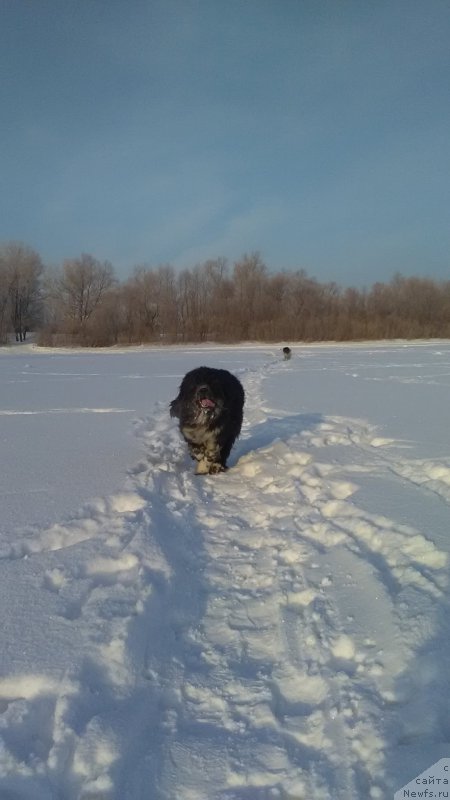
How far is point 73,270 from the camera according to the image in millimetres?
61531

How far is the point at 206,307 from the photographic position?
55.9 meters

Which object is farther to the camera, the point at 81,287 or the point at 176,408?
the point at 81,287

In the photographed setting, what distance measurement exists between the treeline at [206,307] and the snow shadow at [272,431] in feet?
138

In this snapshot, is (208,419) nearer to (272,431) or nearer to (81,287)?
(272,431)

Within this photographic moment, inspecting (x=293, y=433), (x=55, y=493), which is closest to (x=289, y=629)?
(x=55, y=493)

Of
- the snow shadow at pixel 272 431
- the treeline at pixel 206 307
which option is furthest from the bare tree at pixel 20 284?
the snow shadow at pixel 272 431

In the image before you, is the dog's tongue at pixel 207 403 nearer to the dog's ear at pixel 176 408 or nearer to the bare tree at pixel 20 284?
the dog's ear at pixel 176 408

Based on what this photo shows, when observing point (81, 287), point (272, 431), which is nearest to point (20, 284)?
point (81, 287)

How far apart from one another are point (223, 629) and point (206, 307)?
178ft

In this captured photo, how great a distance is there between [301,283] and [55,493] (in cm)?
5760

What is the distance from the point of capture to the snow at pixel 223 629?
1.84m

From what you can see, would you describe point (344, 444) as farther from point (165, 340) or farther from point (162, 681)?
point (165, 340)

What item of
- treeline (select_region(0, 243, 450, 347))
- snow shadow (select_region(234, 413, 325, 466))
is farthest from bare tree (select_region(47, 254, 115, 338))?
snow shadow (select_region(234, 413, 325, 466))

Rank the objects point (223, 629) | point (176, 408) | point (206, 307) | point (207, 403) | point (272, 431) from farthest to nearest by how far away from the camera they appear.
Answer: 1. point (206, 307)
2. point (272, 431)
3. point (176, 408)
4. point (207, 403)
5. point (223, 629)
